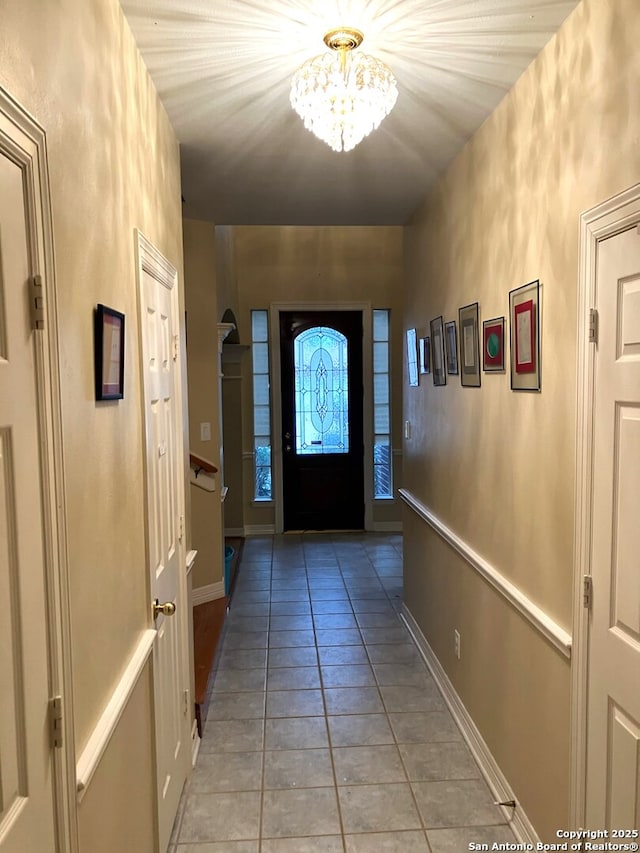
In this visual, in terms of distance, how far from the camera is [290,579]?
4.85 m

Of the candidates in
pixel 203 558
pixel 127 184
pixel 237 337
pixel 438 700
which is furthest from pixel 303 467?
pixel 127 184

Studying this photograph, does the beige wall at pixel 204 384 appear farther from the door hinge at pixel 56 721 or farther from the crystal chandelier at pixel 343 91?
the door hinge at pixel 56 721

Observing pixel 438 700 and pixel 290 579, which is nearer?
pixel 438 700

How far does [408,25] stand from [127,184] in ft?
3.04

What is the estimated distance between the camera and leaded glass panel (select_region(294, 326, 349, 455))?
6156 millimetres

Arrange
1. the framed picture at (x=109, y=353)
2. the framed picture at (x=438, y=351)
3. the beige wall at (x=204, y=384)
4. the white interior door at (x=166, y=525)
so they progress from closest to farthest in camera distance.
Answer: the framed picture at (x=109, y=353), the white interior door at (x=166, y=525), the framed picture at (x=438, y=351), the beige wall at (x=204, y=384)

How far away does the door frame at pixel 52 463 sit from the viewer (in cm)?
98

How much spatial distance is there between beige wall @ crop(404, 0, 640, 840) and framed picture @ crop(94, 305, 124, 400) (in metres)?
1.25

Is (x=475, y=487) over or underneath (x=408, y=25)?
underneath

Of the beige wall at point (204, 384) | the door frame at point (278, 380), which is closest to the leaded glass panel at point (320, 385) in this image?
the door frame at point (278, 380)

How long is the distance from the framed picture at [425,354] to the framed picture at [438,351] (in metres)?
0.11

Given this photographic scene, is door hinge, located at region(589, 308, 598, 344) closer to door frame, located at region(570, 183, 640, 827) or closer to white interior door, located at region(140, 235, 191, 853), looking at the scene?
door frame, located at region(570, 183, 640, 827)

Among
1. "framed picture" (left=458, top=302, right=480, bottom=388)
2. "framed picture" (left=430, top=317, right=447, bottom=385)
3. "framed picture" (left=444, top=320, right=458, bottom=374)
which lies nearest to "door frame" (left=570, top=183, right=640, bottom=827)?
"framed picture" (left=458, top=302, right=480, bottom=388)

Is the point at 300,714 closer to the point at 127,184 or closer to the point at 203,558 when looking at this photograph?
the point at 203,558
